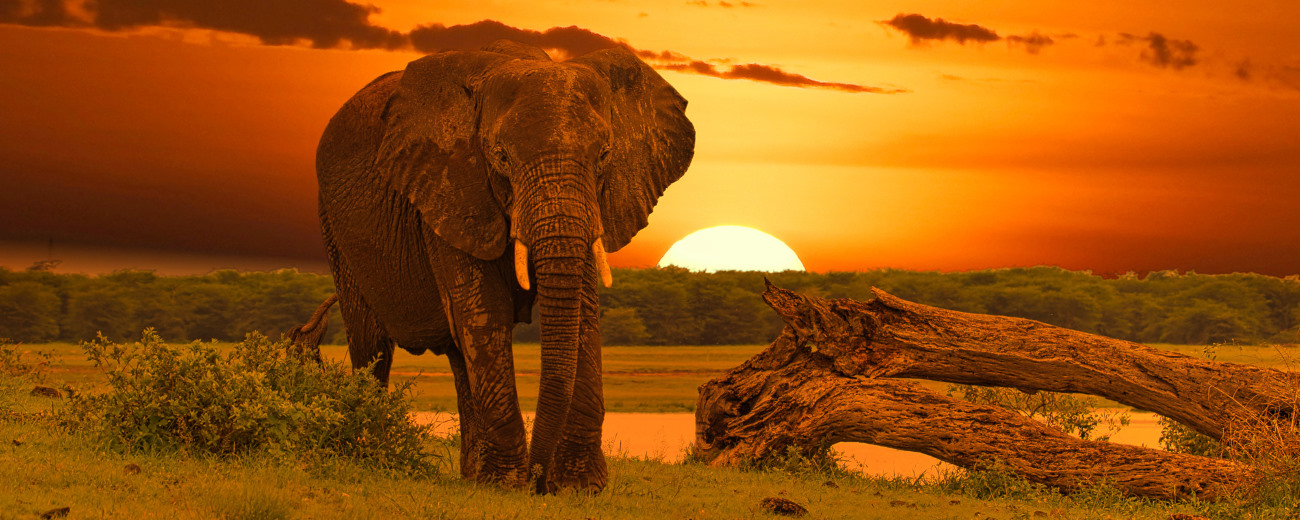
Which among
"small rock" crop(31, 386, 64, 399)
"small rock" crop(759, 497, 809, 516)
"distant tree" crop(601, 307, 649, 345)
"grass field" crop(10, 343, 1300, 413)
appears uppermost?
"small rock" crop(759, 497, 809, 516)

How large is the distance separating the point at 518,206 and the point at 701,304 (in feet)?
133

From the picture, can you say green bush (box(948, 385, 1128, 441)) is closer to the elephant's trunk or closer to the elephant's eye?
the elephant's trunk

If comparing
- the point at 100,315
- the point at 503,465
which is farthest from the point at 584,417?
the point at 100,315

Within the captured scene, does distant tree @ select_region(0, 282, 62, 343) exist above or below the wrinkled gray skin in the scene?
below

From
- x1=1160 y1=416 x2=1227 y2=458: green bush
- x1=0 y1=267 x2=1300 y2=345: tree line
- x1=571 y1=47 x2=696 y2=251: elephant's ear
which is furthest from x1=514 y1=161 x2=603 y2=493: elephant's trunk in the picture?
x1=0 y1=267 x2=1300 y2=345: tree line

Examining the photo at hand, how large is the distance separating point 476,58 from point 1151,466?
28.9ft

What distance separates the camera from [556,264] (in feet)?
30.2

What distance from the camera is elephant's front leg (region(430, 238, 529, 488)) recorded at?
10.1 m

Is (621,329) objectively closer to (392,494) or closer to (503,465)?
(503,465)

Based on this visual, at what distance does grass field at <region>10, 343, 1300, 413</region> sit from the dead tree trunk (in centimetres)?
1394

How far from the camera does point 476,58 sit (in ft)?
34.6

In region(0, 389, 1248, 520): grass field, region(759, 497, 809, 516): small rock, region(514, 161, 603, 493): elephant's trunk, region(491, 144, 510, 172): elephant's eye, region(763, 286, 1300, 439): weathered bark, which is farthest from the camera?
region(763, 286, 1300, 439): weathered bark

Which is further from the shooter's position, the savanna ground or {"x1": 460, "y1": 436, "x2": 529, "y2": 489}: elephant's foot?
{"x1": 460, "y1": 436, "x2": 529, "y2": 489}: elephant's foot

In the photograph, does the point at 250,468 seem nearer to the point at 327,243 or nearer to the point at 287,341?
the point at 287,341
